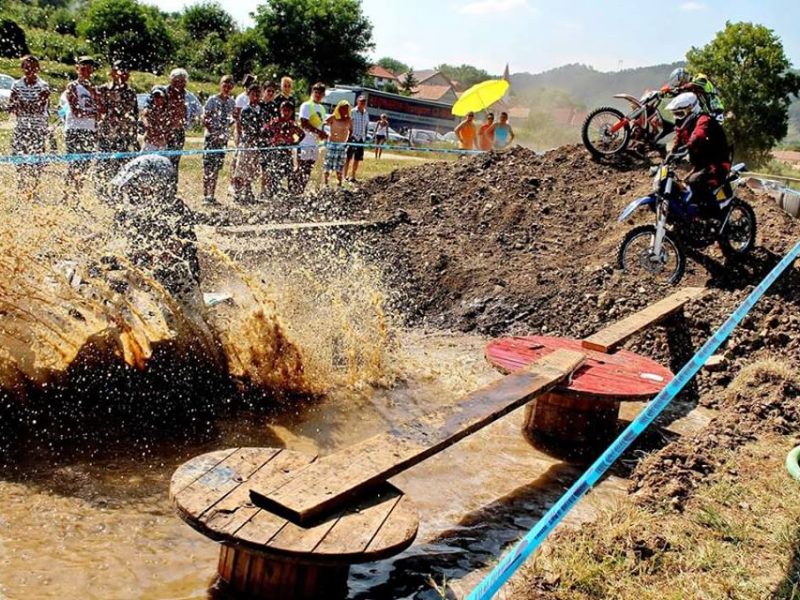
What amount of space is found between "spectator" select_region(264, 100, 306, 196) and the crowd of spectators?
15 millimetres

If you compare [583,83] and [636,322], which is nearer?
[636,322]

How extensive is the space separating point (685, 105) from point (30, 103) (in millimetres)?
8119

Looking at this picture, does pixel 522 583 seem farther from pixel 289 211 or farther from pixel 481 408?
pixel 289 211

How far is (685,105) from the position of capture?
30.2 feet

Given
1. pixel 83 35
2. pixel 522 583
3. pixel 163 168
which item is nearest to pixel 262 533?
pixel 522 583

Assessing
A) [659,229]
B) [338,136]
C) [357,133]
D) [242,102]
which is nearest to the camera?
[659,229]

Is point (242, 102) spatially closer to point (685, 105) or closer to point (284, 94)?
point (284, 94)

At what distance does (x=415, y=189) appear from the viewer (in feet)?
41.1

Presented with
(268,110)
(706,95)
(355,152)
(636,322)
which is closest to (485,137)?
(355,152)

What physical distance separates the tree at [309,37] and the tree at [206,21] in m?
13.6

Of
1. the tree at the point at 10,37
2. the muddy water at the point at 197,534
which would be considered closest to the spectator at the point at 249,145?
the muddy water at the point at 197,534

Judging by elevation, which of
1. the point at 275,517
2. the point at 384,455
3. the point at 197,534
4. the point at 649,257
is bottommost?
the point at 197,534

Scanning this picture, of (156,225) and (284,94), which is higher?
(284,94)

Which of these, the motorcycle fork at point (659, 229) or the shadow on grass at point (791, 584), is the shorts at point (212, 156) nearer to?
the motorcycle fork at point (659, 229)
